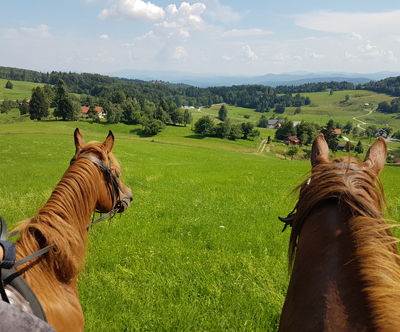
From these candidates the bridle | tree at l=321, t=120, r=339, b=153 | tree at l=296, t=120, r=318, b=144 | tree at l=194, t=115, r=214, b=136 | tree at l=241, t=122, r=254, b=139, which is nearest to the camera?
the bridle

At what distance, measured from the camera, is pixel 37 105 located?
76875mm

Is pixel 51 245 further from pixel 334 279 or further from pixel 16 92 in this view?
pixel 16 92

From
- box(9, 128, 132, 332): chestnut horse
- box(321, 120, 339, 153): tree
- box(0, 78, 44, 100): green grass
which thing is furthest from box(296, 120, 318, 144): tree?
box(0, 78, 44, 100): green grass

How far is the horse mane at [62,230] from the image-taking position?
2.68 metres

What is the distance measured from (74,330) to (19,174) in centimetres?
1791

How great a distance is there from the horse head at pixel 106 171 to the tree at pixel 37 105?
295ft

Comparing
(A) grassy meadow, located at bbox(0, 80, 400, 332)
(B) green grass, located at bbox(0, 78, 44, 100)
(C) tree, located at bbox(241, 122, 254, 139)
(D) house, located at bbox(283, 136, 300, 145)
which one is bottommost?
(D) house, located at bbox(283, 136, 300, 145)

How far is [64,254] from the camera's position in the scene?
2814 millimetres

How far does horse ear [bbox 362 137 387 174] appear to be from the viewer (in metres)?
2.09

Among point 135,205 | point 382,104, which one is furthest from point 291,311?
point 382,104

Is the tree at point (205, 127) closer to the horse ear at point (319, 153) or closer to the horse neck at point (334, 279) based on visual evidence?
the horse ear at point (319, 153)

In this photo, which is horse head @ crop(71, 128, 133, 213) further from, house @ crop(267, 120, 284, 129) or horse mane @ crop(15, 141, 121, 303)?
house @ crop(267, 120, 284, 129)

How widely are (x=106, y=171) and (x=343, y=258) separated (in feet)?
10.6

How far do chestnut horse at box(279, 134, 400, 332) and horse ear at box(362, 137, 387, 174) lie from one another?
0.01 m
